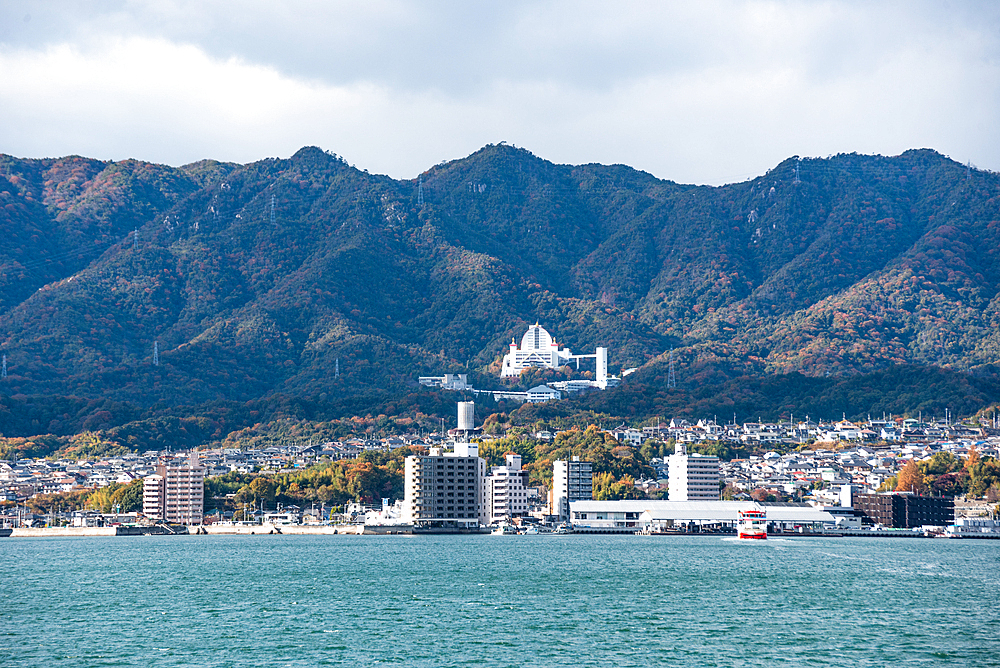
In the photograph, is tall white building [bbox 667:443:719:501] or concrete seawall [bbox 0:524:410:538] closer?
concrete seawall [bbox 0:524:410:538]

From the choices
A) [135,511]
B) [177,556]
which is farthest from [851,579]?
[135,511]

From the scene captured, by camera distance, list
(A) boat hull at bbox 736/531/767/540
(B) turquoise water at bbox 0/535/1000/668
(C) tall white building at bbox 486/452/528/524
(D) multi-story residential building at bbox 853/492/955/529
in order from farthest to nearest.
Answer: (C) tall white building at bbox 486/452/528/524
(D) multi-story residential building at bbox 853/492/955/529
(A) boat hull at bbox 736/531/767/540
(B) turquoise water at bbox 0/535/1000/668

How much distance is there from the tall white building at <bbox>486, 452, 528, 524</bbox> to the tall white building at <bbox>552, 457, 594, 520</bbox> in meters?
3.59

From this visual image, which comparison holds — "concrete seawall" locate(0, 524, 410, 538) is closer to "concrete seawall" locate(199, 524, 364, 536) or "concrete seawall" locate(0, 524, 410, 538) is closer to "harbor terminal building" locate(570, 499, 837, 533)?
"concrete seawall" locate(199, 524, 364, 536)

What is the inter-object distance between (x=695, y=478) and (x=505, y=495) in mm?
20766

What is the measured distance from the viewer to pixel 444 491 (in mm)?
141000

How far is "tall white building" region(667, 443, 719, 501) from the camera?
501ft

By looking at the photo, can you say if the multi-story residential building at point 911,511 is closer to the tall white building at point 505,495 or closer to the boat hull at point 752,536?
the boat hull at point 752,536

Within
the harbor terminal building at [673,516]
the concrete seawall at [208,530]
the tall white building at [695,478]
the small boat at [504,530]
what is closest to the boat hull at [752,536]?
the harbor terminal building at [673,516]

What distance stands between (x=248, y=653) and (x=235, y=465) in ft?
430

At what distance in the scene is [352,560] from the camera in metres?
97.8

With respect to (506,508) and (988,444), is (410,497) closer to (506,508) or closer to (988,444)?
(506,508)

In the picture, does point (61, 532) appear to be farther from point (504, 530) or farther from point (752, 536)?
point (752, 536)

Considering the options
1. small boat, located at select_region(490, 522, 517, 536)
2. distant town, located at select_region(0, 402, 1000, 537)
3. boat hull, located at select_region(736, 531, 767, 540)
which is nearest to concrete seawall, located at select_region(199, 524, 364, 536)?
distant town, located at select_region(0, 402, 1000, 537)
